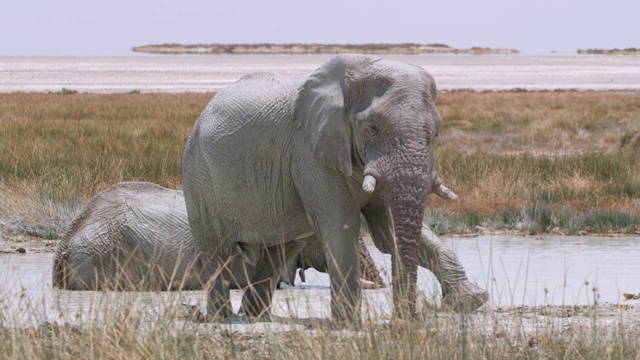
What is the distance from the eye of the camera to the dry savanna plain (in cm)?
605

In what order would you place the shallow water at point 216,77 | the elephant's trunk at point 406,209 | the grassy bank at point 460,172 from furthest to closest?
the shallow water at point 216,77 → the grassy bank at point 460,172 → the elephant's trunk at point 406,209

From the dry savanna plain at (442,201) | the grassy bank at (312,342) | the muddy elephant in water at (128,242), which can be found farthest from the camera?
the muddy elephant in water at (128,242)

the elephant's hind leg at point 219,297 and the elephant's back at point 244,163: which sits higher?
the elephant's back at point 244,163

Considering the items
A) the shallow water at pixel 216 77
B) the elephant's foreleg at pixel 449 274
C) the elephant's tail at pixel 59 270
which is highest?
the elephant's foreleg at pixel 449 274

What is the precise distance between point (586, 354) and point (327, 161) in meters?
2.09

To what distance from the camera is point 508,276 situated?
32.3ft

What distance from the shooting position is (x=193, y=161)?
28.7ft

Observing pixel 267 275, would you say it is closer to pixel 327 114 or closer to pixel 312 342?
pixel 327 114

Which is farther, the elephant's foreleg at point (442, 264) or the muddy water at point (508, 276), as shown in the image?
the muddy water at point (508, 276)

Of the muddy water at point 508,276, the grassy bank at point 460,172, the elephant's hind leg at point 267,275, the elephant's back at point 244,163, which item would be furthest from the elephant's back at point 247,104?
the grassy bank at point 460,172

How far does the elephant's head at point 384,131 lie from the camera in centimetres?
700

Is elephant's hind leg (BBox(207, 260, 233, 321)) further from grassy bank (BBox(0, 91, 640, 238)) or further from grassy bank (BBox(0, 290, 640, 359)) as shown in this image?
grassy bank (BBox(0, 91, 640, 238))

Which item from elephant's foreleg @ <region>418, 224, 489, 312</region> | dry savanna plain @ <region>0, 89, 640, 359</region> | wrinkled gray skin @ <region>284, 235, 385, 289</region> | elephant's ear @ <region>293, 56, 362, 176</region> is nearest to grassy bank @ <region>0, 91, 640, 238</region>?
dry savanna plain @ <region>0, 89, 640, 359</region>

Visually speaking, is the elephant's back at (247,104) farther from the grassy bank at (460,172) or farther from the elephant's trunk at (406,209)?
the grassy bank at (460,172)
